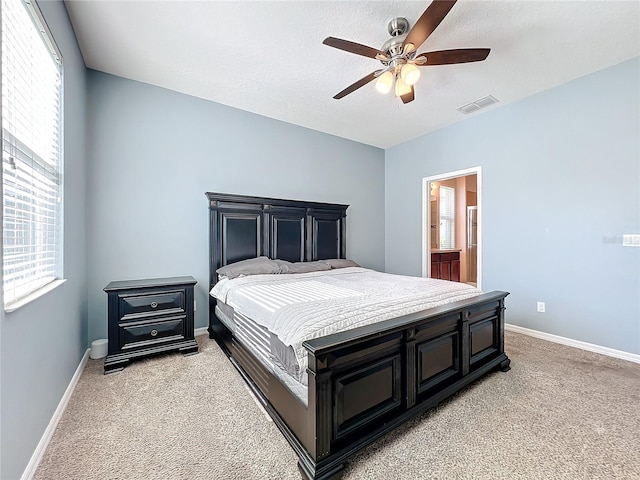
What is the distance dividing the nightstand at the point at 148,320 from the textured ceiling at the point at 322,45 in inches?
84.6

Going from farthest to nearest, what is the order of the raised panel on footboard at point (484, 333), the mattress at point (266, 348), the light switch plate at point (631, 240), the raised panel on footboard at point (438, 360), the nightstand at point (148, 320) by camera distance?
the light switch plate at point (631, 240) → the nightstand at point (148, 320) → the raised panel on footboard at point (484, 333) → the raised panel on footboard at point (438, 360) → the mattress at point (266, 348)

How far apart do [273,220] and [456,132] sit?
9.77 feet

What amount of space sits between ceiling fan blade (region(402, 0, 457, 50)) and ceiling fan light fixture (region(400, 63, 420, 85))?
134mm

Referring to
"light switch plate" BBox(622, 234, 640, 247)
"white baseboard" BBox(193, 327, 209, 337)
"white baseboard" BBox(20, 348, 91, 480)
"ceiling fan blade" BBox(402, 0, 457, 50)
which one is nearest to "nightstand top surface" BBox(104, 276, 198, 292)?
"white baseboard" BBox(20, 348, 91, 480)

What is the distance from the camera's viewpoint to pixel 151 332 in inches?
102

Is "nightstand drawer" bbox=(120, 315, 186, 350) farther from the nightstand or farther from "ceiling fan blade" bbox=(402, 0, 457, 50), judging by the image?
"ceiling fan blade" bbox=(402, 0, 457, 50)

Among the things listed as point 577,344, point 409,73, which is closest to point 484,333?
point 577,344

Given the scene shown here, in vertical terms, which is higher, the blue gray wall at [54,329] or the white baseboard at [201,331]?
the blue gray wall at [54,329]

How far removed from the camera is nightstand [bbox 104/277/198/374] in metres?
2.44

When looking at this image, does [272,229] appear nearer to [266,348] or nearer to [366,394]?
[266,348]

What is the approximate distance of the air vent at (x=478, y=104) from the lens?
3375 millimetres

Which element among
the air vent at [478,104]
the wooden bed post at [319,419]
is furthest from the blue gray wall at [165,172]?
the wooden bed post at [319,419]

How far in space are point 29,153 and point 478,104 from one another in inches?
169

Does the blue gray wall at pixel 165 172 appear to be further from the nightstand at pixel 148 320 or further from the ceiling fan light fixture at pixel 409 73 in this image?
the ceiling fan light fixture at pixel 409 73
